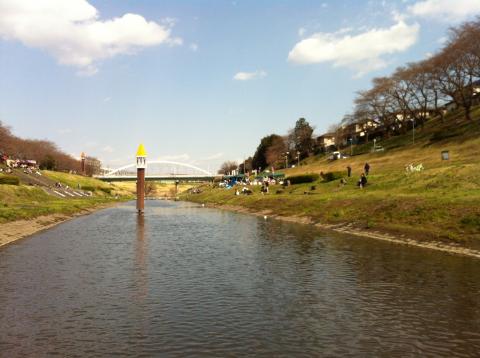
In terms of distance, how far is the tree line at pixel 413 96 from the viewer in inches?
3851

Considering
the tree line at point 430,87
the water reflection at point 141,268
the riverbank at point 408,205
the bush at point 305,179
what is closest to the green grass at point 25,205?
the water reflection at point 141,268

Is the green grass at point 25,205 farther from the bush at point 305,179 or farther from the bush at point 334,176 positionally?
the bush at point 334,176

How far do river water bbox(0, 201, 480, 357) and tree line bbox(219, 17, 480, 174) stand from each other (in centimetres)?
8106

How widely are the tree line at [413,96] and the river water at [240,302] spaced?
81.1 meters

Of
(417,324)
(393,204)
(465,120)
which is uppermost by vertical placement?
(465,120)

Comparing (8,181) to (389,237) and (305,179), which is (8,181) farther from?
(389,237)

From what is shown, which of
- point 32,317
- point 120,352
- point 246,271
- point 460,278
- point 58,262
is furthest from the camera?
point 58,262

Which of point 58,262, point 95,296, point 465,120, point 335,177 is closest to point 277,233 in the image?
point 58,262

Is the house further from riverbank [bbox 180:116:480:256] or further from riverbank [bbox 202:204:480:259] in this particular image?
riverbank [bbox 202:204:480:259]

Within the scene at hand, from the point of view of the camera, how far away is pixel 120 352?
1370 centimetres

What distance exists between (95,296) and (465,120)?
366 ft

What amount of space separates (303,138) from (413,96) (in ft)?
202

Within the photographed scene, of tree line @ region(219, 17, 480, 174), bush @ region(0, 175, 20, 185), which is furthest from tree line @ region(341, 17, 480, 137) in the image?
bush @ region(0, 175, 20, 185)

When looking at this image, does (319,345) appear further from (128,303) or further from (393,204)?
(393,204)
